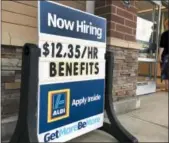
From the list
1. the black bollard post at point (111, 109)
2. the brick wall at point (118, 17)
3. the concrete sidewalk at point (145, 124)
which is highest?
the brick wall at point (118, 17)

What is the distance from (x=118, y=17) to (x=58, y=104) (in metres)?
1.48

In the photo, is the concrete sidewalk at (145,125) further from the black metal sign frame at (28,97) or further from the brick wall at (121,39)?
the black metal sign frame at (28,97)

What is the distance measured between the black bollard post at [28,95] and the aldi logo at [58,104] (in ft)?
0.46

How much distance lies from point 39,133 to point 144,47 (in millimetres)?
3072

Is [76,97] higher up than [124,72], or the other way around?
[124,72]

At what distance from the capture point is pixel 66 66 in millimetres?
1433

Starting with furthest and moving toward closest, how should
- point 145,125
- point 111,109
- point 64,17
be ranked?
1. point 145,125
2. point 111,109
3. point 64,17

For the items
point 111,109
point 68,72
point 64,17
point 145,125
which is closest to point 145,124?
point 145,125

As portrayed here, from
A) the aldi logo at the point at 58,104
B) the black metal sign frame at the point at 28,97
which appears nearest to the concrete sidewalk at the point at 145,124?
the aldi logo at the point at 58,104

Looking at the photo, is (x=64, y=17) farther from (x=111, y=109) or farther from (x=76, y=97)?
(x=111, y=109)

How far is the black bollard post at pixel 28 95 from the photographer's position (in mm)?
1177

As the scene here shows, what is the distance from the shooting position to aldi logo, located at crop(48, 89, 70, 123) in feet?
4.43

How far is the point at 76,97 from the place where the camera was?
5.05 ft

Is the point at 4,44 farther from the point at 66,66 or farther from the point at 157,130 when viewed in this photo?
A: the point at 157,130
